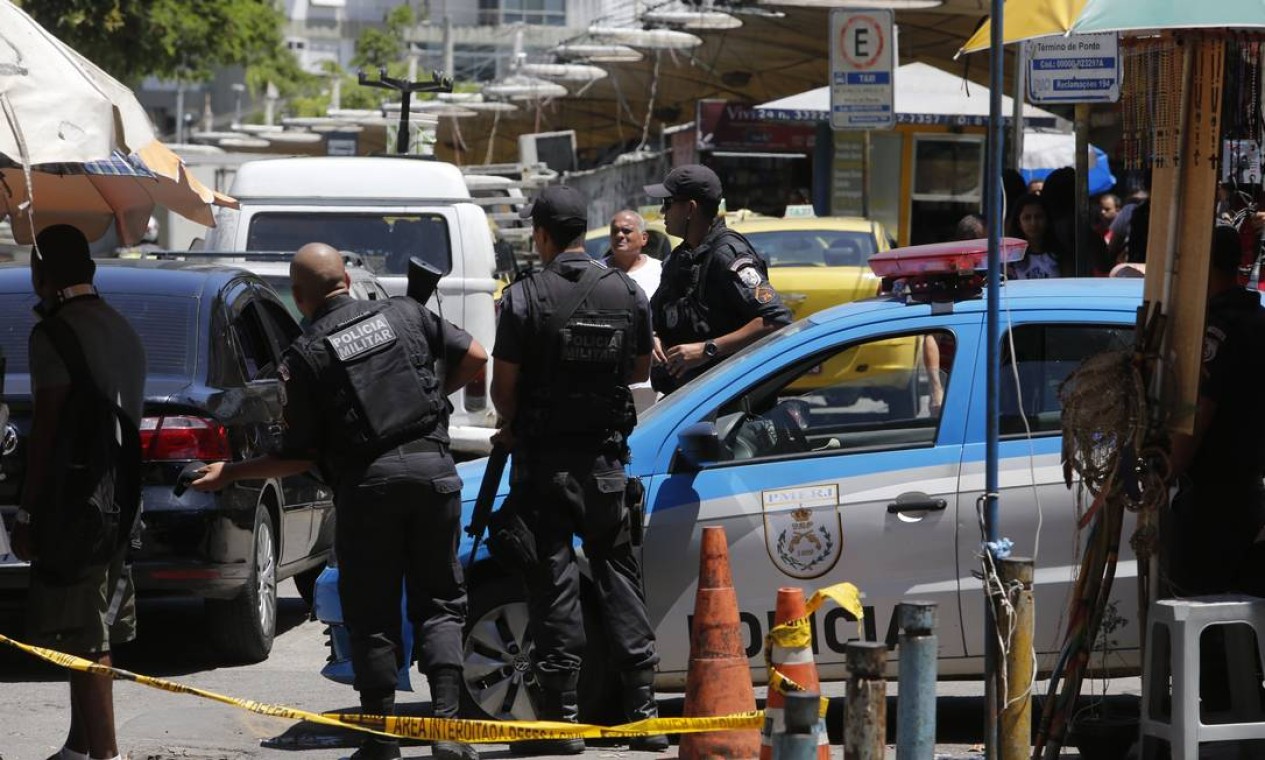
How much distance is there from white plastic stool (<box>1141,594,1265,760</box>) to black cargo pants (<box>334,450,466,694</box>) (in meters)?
2.21

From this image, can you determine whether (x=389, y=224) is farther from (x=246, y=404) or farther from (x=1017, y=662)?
(x=1017, y=662)

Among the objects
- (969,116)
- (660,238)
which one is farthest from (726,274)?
(969,116)

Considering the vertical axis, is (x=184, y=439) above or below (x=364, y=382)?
below

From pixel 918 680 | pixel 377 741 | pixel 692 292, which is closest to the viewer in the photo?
pixel 918 680

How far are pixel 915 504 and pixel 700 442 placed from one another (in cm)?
77

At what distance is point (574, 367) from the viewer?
20.6 feet

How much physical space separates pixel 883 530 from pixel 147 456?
313cm

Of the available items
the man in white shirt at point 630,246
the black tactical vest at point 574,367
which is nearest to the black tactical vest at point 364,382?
the black tactical vest at point 574,367

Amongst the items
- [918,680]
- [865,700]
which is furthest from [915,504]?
[865,700]

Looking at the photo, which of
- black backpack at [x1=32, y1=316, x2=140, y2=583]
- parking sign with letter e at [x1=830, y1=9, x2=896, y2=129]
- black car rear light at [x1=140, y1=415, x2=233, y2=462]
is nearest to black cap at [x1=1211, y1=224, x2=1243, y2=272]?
black backpack at [x1=32, y1=316, x2=140, y2=583]

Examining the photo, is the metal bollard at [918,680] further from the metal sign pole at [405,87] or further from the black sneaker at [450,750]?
the metal sign pole at [405,87]

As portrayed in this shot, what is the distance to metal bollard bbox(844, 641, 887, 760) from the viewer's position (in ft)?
14.1

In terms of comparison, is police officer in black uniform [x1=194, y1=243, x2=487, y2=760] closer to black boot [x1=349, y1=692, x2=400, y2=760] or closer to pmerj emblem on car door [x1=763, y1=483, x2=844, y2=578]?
black boot [x1=349, y1=692, x2=400, y2=760]

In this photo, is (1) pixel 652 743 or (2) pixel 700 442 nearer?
(2) pixel 700 442
